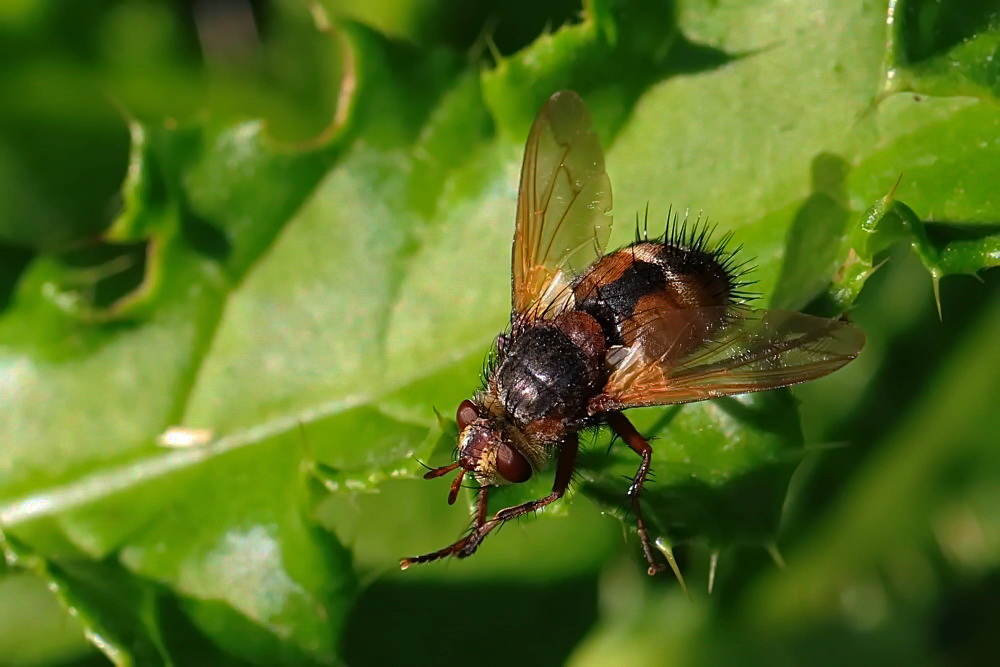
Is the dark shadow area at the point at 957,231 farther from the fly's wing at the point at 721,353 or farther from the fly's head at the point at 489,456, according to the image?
the fly's head at the point at 489,456

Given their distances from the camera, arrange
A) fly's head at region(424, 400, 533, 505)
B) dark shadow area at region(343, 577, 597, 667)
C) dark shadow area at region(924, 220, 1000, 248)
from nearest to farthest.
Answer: dark shadow area at region(924, 220, 1000, 248) < fly's head at region(424, 400, 533, 505) < dark shadow area at region(343, 577, 597, 667)

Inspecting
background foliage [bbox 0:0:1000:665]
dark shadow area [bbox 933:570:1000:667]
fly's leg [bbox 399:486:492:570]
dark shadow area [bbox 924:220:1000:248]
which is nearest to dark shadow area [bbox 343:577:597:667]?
background foliage [bbox 0:0:1000:665]

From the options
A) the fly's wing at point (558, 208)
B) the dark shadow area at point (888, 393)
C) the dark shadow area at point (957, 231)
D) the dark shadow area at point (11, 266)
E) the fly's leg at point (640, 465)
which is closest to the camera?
the dark shadow area at point (957, 231)

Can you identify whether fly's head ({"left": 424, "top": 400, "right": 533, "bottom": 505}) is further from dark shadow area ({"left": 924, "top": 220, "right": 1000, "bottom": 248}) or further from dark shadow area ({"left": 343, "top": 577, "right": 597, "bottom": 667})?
dark shadow area ({"left": 924, "top": 220, "right": 1000, "bottom": 248})

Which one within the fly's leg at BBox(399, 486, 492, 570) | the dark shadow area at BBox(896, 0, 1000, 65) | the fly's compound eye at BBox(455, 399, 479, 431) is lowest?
the fly's leg at BBox(399, 486, 492, 570)

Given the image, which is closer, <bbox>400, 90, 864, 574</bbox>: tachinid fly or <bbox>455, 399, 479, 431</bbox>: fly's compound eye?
<bbox>400, 90, 864, 574</bbox>: tachinid fly

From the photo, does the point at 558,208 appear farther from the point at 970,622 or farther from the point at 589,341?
the point at 970,622

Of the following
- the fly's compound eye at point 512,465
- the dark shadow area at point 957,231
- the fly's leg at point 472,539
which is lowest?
the fly's leg at point 472,539

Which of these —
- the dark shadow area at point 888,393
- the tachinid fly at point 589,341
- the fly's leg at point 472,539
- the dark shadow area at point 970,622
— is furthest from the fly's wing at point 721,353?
the dark shadow area at point 970,622

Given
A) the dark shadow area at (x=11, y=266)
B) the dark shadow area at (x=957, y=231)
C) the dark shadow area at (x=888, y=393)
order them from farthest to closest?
the dark shadow area at (x=11, y=266)
the dark shadow area at (x=888, y=393)
the dark shadow area at (x=957, y=231)

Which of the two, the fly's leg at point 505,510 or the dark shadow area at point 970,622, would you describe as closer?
the fly's leg at point 505,510
